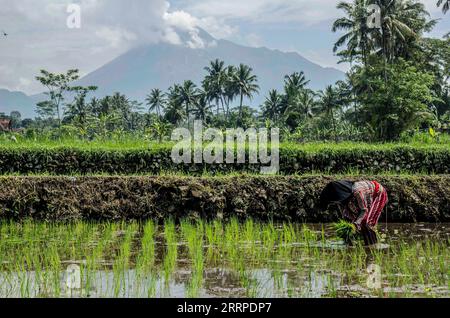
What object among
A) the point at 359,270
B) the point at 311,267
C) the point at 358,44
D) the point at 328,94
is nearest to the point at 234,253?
the point at 311,267

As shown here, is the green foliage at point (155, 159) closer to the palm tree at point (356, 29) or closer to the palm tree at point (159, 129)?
the palm tree at point (159, 129)

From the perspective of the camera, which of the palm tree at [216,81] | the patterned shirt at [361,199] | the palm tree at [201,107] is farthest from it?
the palm tree at [201,107]

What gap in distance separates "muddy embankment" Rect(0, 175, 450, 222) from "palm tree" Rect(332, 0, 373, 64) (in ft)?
96.9

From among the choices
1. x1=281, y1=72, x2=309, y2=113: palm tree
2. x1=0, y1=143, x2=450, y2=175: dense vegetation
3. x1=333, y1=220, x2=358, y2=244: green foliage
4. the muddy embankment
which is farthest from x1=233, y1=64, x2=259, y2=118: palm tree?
x1=333, y1=220, x2=358, y2=244: green foliage

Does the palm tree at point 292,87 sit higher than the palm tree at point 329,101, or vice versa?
the palm tree at point 292,87

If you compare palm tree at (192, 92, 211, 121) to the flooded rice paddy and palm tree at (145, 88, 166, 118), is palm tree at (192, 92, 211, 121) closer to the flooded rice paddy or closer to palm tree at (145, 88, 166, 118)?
palm tree at (145, 88, 166, 118)

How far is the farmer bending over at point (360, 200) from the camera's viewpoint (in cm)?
754

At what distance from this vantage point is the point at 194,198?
36.0 feet

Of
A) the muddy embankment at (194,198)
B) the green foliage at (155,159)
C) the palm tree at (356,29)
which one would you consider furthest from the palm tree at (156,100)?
the muddy embankment at (194,198)

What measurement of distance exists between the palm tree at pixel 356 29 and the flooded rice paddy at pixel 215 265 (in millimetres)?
32442

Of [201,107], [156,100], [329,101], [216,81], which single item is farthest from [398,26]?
[156,100]

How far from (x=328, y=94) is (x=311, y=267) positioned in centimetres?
5002

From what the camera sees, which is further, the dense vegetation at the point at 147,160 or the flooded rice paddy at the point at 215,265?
the dense vegetation at the point at 147,160

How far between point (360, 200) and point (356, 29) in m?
34.8
